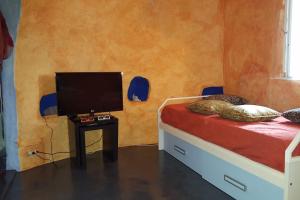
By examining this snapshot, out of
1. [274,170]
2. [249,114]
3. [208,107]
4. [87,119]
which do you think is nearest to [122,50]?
[87,119]

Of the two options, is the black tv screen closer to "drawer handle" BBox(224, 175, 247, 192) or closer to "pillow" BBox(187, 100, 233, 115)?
"pillow" BBox(187, 100, 233, 115)

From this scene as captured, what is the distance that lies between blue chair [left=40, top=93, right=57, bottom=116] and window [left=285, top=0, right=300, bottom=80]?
2.92 m

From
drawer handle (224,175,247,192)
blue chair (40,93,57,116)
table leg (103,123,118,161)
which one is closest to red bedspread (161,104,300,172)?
drawer handle (224,175,247,192)

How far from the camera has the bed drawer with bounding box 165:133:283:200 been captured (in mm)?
2197

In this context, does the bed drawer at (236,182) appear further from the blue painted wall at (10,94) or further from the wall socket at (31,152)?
the blue painted wall at (10,94)

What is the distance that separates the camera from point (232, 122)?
8.75 ft

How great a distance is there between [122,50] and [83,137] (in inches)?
53.7

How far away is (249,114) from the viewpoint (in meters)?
2.64

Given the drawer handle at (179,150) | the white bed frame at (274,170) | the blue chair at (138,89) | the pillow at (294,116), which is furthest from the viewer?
the blue chair at (138,89)

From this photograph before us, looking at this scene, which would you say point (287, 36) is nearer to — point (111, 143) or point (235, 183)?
point (235, 183)

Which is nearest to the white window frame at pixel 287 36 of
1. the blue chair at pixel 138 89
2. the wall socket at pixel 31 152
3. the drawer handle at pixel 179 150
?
the drawer handle at pixel 179 150

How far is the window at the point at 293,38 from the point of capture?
3.30m

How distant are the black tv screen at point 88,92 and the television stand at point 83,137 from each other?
17 centimetres

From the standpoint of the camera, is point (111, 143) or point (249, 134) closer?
point (249, 134)
